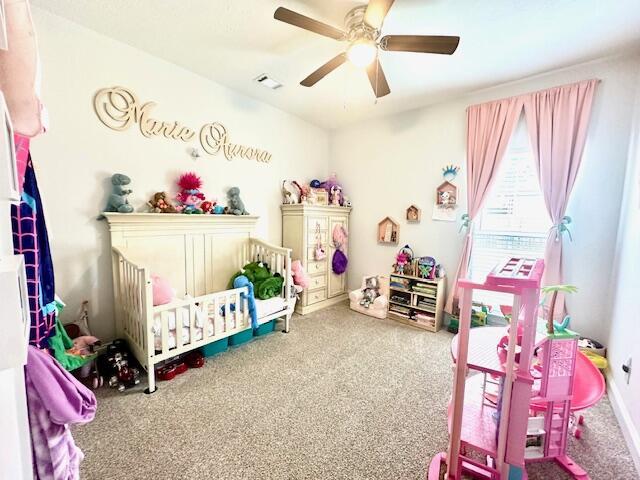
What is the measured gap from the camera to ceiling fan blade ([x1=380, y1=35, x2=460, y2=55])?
4.93 feet

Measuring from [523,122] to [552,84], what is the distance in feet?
1.09

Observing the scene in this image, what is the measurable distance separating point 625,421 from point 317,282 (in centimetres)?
266

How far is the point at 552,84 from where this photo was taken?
7.57 feet

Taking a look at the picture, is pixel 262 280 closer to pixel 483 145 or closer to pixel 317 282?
pixel 317 282

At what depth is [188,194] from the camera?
245cm

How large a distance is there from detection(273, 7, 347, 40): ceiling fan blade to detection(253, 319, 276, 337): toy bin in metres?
2.39

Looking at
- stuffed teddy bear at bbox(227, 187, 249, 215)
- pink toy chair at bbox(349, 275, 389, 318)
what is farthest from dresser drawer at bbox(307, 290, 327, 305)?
stuffed teddy bear at bbox(227, 187, 249, 215)

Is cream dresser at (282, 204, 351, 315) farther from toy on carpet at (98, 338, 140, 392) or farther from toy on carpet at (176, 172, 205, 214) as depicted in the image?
toy on carpet at (98, 338, 140, 392)

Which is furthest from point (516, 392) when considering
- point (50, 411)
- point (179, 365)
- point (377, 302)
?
point (377, 302)

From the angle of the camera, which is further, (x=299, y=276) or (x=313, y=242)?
(x=313, y=242)

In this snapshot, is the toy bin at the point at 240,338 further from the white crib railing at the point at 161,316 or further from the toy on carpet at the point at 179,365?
the toy on carpet at the point at 179,365

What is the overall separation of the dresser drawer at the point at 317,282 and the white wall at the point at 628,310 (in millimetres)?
2622

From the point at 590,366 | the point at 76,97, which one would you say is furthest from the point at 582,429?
the point at 76,97

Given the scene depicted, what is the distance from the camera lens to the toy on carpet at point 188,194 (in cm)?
244
